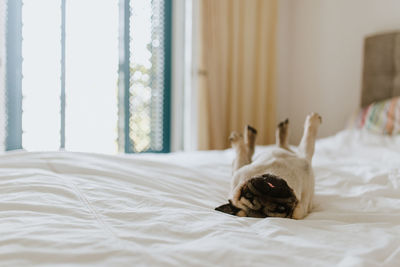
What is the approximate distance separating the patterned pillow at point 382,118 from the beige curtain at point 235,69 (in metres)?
1.04

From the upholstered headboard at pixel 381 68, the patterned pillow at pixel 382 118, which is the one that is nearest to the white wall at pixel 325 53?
the upholstered headboard at pixel 381 68

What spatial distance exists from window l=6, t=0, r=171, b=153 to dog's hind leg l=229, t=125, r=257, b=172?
172 cm

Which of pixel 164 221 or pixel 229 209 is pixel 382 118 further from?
pixel 164 221

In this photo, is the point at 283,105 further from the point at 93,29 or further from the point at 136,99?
the point at 93,29

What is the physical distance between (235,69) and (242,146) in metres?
1.91

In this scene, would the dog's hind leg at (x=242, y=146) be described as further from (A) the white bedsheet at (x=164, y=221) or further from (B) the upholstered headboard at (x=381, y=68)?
(B) the upholstered headboard at (x=381, y=68)

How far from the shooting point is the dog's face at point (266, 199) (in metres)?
0.78

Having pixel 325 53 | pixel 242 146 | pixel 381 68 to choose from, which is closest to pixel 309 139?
pixel 242 146

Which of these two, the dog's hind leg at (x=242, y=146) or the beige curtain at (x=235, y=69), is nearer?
the dog's hind leg at (x=242, y=146)

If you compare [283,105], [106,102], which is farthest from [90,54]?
[283,105]

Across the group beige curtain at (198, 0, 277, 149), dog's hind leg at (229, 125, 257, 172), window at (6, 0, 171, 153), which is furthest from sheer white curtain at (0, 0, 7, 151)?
dog's hind leg at (229, 125, 257, 172)

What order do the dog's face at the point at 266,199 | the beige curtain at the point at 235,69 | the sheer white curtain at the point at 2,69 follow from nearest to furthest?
the dog's face at the point at 266,199 < the sheer white curtain at the point at 2,69 < the beige curtain at the point at 235,69

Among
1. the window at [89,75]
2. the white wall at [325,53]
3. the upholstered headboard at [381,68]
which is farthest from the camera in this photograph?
the white wall at [325,53]

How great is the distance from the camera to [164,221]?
2.30ft
